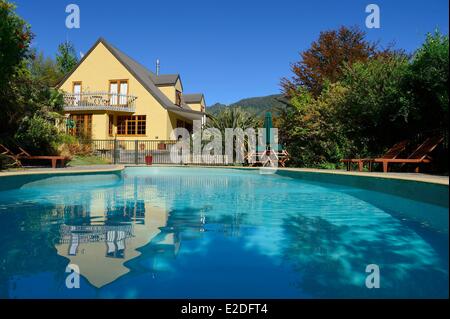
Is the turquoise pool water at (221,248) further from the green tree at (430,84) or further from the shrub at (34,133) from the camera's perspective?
the shrub at (34,133)

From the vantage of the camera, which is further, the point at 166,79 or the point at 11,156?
the point at 166,79

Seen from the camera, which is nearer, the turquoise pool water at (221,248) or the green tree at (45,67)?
the turquoise pool water at (221,248)

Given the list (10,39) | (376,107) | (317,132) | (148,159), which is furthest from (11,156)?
(376,107)

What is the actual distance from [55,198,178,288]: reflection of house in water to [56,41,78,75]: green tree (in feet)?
155

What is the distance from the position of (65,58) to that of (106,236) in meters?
50.7

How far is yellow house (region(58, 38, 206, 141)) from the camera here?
2548 cm

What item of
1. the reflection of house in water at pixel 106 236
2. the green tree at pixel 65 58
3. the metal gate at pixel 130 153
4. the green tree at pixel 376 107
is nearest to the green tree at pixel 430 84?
the green tree at pixel 376 107

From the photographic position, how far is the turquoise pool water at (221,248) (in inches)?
109

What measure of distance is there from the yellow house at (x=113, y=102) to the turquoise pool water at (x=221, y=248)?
18802mm

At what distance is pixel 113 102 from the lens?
2669 cm

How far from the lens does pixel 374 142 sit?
1370 cm

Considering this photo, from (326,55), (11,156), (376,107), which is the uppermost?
(326,55)

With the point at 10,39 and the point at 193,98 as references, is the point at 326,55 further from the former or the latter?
the point at 10,39

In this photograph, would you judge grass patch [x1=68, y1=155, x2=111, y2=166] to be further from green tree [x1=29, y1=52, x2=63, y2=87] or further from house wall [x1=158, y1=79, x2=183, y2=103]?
green tree [x1=29, y1=52, x2=63, y2=87]
